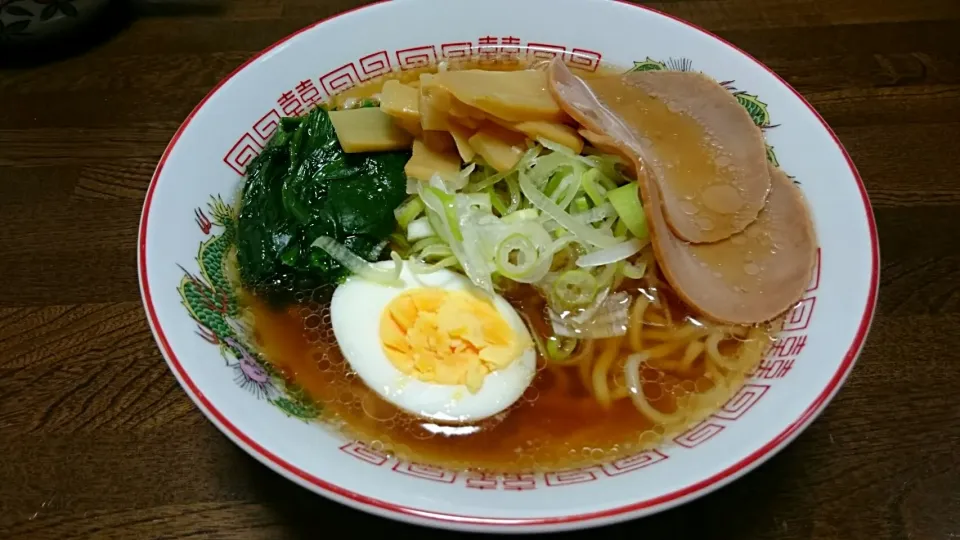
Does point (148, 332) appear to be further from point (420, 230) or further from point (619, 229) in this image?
point (619, 229)

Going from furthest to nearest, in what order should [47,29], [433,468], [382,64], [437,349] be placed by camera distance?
[47,29]
[382,64]
[437,349]
[433,468]

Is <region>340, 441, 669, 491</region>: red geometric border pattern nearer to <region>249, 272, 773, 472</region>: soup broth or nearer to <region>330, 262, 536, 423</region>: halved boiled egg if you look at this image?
<region>249, 272, 773, 472</region>: soup broth

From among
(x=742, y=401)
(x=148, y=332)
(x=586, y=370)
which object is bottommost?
(x=148, y=332)

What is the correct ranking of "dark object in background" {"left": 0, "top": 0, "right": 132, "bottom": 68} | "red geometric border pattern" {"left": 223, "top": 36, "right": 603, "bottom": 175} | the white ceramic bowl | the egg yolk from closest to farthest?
the white ceramic bowl
the egg yolk
"red geometric border pattern" {"left": 223, "top": 36, "right": 603, "bottom": 175}
"dark object in background" {"left": 0, "top": 0, "right": 132, "bottom": 68}

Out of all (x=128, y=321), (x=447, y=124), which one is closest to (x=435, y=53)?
(x=447, y=124)

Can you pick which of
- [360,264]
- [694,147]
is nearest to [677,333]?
[694,147]

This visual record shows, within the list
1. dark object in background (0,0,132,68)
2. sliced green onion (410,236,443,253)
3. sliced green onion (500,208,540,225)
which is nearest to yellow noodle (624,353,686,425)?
sliced green onion (500,208,540,225)
